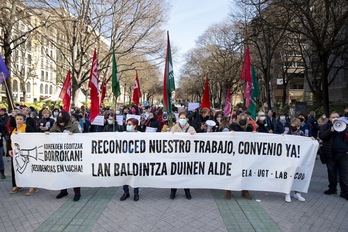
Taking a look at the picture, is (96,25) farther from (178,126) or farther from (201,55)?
(201,55)

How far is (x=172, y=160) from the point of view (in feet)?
20.5

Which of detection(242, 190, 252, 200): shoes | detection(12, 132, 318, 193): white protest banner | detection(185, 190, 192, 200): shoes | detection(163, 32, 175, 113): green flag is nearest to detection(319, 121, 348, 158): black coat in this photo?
detection(12, 132, 318, 193): white protest banner

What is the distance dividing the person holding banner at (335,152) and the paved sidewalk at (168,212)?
0.35 m

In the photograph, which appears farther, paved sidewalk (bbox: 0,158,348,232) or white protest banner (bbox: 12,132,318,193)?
white protest banner (bbox: 12,132,318,193)

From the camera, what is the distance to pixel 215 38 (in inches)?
1879

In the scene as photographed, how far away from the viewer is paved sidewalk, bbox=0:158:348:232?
16.3 ft

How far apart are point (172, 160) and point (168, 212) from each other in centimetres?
110

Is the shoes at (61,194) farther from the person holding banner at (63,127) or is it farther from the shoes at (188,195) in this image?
the shoes at (188,195)

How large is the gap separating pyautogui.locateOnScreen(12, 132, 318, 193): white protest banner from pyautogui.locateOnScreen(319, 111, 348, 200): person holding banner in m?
0.69

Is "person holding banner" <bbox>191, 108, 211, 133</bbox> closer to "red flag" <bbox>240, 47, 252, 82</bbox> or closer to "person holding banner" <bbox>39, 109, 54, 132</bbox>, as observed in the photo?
"red flag" <bbox>240, 47, 252, 82</bbox>

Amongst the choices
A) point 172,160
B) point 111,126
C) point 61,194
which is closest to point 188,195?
point 172,160

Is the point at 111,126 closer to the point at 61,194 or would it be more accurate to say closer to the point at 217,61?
the point at 61,194

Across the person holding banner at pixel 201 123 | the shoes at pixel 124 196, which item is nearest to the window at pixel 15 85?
the person holding banner at pixel 201 123

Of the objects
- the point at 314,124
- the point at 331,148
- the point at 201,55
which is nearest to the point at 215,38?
the point at 201,55
